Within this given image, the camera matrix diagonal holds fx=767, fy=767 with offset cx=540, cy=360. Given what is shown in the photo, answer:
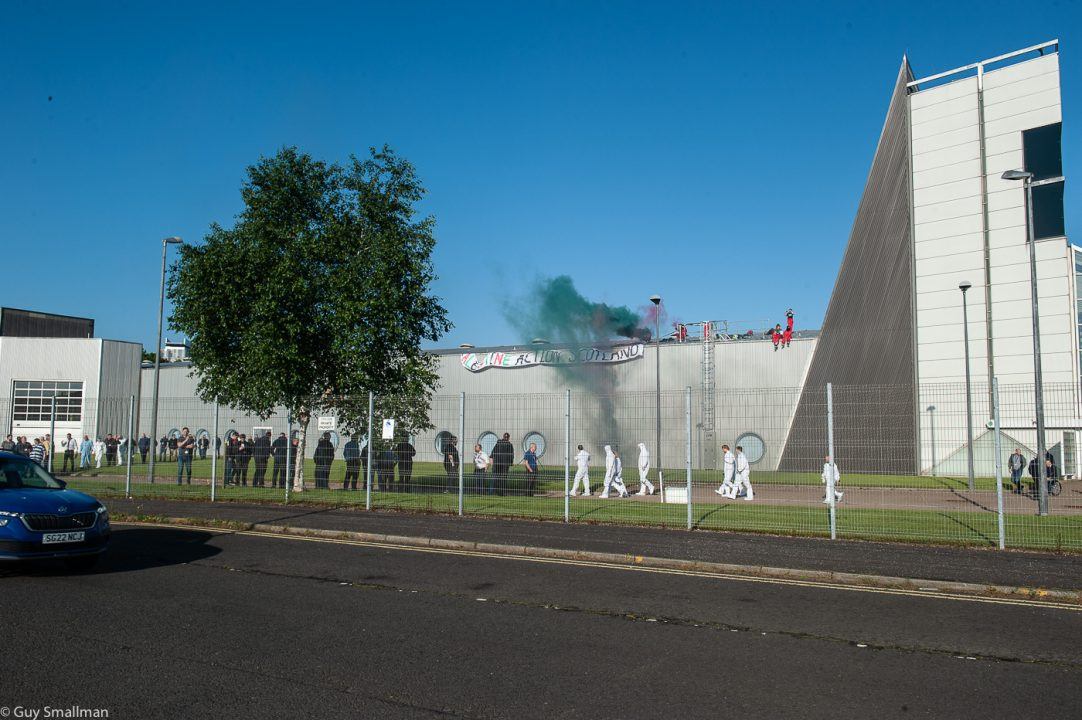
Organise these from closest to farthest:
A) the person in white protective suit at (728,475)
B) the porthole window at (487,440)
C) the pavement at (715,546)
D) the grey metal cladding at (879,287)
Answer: the pavement at (715,546), the porthole window at (487,440), the person in white protective suit at (728,475), the grey metal cladding at (879,287)

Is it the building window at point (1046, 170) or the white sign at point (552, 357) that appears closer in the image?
the building window at point (1046, 170)

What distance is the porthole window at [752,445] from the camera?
49.0 ft

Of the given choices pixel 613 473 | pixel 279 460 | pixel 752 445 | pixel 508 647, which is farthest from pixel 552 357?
pixel 508 647

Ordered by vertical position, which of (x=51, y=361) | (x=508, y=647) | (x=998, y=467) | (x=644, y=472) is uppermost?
(x=51, y=361)

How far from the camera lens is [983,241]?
32.7m

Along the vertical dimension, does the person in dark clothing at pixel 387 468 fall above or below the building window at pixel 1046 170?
below

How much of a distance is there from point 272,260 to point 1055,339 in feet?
98.7

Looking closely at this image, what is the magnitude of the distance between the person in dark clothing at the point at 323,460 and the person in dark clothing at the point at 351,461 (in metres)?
0.80

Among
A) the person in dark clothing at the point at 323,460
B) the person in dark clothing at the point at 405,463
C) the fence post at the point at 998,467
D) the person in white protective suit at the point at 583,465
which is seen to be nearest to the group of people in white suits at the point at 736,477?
the person in white protective suit at the point at 583,465

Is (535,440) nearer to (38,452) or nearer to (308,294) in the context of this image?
(308,294)

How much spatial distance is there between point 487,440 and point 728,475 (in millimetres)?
6037

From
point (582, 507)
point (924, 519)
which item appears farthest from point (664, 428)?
point (924, 519)

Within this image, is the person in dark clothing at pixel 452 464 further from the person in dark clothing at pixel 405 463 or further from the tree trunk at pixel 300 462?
the tree trunk at pixel 300 462

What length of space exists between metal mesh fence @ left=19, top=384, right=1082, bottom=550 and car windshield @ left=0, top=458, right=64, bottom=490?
281 inches
